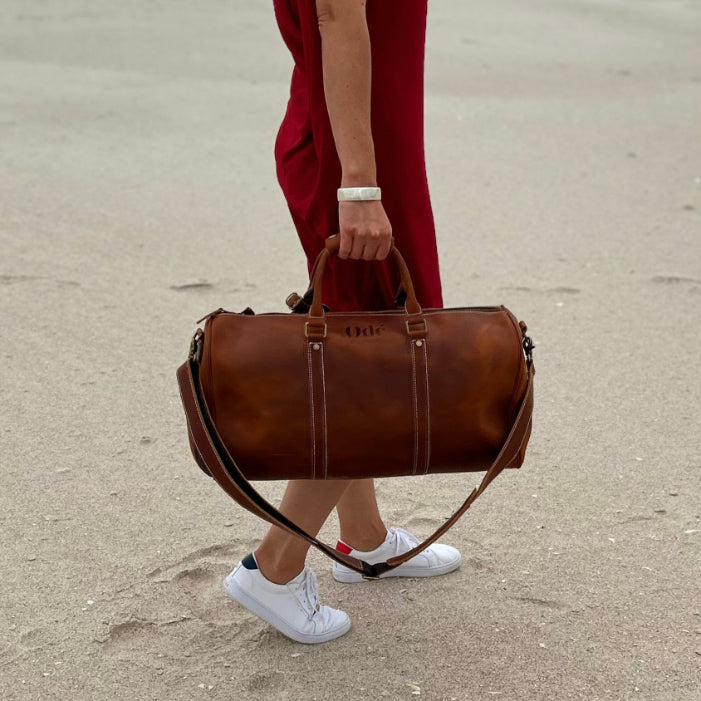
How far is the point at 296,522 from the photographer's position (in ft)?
8.08

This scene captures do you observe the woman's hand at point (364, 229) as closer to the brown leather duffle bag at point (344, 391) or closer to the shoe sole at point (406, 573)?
the brown leather duffle bag at point (344, 391)

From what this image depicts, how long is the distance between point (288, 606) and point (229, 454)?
0.52 m

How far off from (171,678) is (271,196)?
13.0 feet

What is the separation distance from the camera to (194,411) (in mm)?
2086

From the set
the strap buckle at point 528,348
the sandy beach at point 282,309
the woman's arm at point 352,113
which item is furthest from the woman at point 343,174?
the strap buckle at point 528,348

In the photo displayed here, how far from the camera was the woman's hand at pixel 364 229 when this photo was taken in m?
2.10

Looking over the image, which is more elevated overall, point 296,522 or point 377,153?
point 377,153

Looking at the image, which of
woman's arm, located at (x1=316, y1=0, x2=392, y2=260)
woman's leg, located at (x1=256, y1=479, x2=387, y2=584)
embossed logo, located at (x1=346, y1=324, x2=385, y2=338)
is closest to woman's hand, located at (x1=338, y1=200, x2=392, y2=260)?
woman's arm, located at (x1=316, y1=0, x2=392, y2=260)

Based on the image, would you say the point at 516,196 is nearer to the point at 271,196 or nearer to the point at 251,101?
the point at 271,196

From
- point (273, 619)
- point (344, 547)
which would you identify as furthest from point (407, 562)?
point (273, 619)

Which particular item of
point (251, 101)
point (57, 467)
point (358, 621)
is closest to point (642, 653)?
point (358, 621)

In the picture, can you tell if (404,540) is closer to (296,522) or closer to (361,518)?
(361,518)

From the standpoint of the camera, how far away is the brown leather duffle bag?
6.89 ft

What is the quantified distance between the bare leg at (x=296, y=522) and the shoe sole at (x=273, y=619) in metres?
0.06
